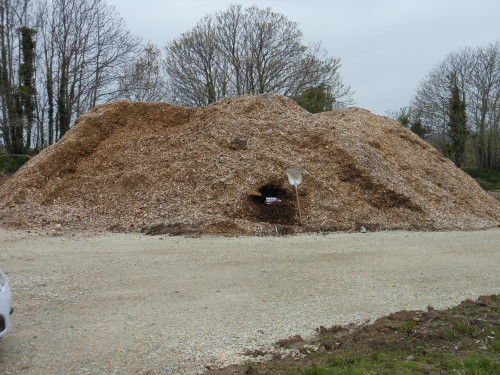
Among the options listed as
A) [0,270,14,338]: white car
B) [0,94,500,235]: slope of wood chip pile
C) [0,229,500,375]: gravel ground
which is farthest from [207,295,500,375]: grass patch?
[0,94,500,235]: slope of wood chip pile

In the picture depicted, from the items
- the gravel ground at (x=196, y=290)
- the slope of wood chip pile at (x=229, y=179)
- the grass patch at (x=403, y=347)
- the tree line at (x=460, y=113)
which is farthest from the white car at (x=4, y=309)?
the tree line at (x=460, y=113)

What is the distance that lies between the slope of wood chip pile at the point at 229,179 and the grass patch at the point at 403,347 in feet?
22.4

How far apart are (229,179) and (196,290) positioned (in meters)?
7.40

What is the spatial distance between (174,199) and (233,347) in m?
8.70

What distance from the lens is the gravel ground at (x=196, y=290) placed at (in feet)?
15.0

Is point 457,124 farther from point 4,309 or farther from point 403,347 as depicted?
point 4,309

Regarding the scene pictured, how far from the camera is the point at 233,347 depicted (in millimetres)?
4688

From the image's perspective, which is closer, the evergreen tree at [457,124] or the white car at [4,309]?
the white car at [4,309]

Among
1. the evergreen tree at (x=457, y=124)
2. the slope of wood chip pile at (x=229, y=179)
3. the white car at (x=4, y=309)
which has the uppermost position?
the evergreen tree at (x=457, y=124)

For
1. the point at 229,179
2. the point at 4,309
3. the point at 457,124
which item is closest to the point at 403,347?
the point at 4,309

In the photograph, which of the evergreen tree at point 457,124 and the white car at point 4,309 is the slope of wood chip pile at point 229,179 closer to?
the white car at point 4,309

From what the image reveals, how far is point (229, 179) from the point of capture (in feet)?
45.8

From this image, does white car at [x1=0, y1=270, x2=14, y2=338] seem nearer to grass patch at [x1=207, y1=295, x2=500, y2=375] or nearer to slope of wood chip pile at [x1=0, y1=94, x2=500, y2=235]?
grass patch at [x1=207, y1=295, x2=500, y2=375]

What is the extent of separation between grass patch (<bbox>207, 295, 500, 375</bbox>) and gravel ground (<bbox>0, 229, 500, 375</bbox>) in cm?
43
